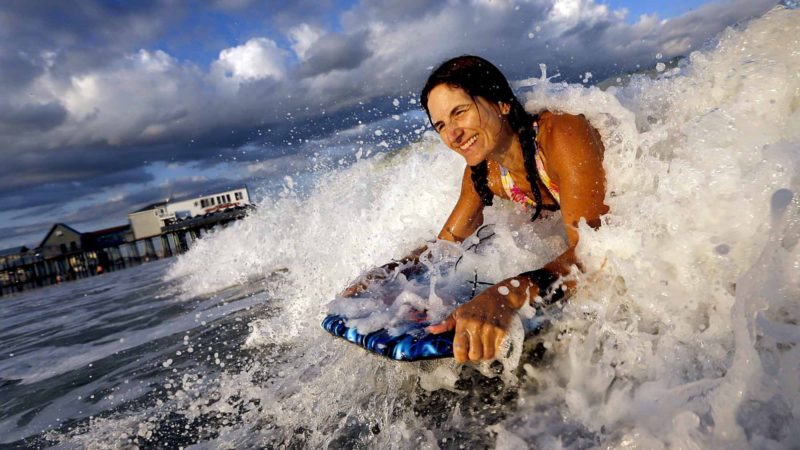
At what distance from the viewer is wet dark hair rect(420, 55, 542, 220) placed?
8.45 ft

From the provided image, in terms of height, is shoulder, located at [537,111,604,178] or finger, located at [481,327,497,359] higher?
shoulder, located at [537,111,604,178]

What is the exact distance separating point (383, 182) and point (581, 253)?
236 inches

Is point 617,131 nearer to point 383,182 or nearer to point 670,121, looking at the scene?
point 670,121

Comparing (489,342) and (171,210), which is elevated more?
(171,210)

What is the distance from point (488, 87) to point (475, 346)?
1458mm

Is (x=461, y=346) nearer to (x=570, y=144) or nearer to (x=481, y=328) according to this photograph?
(x=481, y=328)

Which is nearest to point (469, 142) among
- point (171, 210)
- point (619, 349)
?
point (619, 349)

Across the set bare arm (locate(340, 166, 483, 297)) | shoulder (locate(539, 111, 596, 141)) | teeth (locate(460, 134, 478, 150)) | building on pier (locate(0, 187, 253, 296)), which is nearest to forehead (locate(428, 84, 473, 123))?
teeth (locate(460, 134, 478, 150))

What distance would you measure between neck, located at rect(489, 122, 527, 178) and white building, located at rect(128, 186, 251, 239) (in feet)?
190

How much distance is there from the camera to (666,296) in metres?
2.34

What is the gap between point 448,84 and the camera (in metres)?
2.58

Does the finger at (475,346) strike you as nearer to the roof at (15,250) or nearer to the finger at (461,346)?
the finger at (461,346)

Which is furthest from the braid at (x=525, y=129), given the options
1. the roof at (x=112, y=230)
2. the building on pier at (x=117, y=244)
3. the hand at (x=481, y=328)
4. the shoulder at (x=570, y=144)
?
the roof at (x=112, y=230)

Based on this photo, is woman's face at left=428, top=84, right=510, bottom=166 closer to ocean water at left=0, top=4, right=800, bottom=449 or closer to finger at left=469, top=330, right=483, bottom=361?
ocean water at left=0, top=4, right=800, bottom=449
